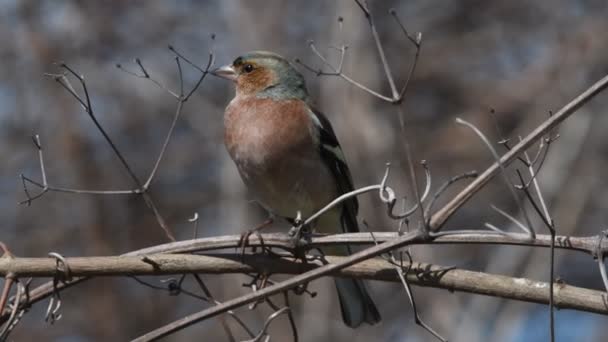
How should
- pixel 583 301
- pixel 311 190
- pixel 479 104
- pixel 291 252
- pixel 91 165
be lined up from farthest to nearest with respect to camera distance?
pixel 479 104
pixel 91 165
pixel 311 190
pixel 291 252
pixel 583 301

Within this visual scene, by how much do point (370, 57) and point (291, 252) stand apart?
255 inches

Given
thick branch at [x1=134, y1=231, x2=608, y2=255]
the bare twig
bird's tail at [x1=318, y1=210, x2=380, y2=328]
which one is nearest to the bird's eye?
bird's tail at [x1=318, y1=210, x2=380, y2=328]

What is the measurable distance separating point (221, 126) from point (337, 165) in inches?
189

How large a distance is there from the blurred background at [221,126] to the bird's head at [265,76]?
306 centimetres

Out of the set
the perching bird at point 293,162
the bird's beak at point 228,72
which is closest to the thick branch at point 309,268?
A: the perching bird at point 293,162

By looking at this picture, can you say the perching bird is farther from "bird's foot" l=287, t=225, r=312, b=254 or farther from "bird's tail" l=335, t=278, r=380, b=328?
"bird's foot" l=287, t=225, r=312, b=254

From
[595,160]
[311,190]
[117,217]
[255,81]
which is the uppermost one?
[255,81]

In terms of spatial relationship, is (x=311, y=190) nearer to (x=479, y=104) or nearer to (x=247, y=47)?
(x=247, y=47)

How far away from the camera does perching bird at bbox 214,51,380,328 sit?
564 centimetres

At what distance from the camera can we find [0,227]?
10891 millimetres

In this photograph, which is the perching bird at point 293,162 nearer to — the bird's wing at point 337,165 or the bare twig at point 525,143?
the bird's wing at point 337,165

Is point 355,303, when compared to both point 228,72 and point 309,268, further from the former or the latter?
point 228,72

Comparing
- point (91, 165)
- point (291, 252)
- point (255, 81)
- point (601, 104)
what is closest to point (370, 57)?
point (601, 104)

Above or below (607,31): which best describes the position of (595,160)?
below
